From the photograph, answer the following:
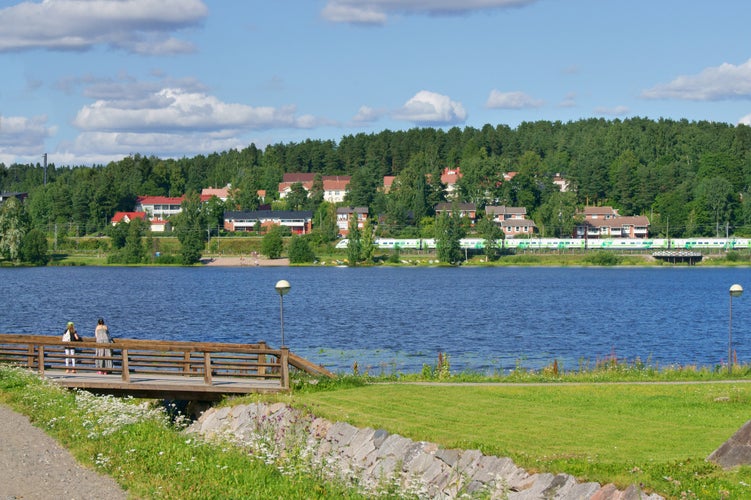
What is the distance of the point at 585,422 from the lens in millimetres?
23578

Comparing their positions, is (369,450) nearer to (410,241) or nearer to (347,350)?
(347,350)

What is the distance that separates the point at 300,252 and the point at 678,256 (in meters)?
70.4

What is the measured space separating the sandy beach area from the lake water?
2883cm

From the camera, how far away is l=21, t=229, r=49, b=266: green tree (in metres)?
172

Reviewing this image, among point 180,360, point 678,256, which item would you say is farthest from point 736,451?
point 678,256

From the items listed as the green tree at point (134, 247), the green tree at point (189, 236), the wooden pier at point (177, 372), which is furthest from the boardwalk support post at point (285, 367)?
the green tree at point (134, 247)

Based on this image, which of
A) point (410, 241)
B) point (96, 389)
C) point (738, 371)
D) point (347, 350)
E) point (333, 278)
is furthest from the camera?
point (410, 241)

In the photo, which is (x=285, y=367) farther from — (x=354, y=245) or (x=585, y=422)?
(x=354, y=245)

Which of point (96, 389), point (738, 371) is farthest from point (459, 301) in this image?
point (96, 389)

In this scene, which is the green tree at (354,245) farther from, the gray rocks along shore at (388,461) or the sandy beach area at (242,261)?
the gray rocks along shore at (388,461)

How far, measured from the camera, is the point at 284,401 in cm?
2667

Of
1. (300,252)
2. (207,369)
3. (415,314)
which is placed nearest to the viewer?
(207,369)

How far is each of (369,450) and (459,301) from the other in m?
78.6

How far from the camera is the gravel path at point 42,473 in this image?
18.7 metres
